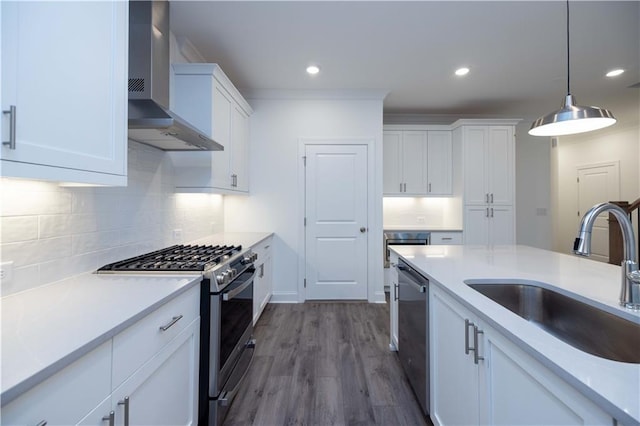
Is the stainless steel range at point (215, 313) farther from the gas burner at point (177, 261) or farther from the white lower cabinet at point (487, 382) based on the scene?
the white lower cabinet at point (487, 382)

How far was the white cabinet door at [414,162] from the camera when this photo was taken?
435 centimetres

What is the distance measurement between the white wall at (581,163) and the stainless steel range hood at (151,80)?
6.27 meters

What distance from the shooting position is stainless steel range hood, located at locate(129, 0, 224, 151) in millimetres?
1523

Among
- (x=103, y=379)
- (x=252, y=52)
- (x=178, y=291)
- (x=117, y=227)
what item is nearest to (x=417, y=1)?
(x=252, y=52)

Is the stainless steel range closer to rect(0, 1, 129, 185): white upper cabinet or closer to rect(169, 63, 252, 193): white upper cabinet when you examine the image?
rect(0, 1, 129, 185): white upper cabinet

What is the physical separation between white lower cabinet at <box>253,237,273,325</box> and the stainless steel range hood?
1.37m

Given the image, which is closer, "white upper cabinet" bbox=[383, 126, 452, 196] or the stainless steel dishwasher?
the stainless steel dishwasher

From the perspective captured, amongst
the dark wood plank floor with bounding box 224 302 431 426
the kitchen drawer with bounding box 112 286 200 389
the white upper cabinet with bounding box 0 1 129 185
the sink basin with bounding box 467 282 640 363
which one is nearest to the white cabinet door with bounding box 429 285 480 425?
the sink basin with bounding box 467 282 640 363

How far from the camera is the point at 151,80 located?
1662 millimetres

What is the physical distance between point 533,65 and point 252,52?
3.02 m

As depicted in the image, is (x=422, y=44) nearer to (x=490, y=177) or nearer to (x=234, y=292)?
(x=490, y=177)

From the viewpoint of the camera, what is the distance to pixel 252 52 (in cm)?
Answer: 279

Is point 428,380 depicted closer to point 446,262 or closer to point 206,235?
point 446,262

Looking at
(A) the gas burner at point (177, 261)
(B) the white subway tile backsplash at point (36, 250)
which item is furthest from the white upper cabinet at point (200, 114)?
(B) the white subway tile backsplash at point (36, 250)
